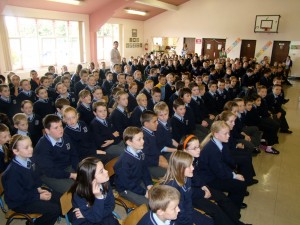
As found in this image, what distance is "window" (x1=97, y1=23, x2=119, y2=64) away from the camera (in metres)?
14.3

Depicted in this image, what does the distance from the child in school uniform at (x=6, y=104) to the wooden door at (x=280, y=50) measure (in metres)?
14.0

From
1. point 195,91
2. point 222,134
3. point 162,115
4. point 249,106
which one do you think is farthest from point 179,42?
point 222,134

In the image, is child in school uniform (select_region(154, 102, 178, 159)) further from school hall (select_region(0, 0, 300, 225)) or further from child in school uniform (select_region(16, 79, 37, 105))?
child in school uniform (select_region(16, 79, 37, 105))

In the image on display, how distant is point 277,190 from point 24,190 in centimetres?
345

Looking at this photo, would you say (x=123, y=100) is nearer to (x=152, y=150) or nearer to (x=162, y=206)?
(x=152, y=150)

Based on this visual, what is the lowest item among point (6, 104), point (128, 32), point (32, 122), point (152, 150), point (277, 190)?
point (277, 190)

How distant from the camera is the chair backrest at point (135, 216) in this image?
6.52 feet

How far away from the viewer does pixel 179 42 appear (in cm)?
1677

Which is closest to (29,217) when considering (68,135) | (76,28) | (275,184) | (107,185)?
(107,185)

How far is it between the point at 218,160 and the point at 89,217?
163cm

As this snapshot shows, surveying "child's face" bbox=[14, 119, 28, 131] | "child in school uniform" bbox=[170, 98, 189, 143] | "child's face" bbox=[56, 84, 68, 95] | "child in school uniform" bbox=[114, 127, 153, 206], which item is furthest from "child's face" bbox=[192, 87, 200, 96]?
"child's face" bbox=[14, 119, 28, 131]

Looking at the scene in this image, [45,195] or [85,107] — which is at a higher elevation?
[85,107]

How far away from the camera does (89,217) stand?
2.02 metres

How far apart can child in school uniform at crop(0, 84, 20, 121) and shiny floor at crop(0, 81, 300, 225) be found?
253 cm
